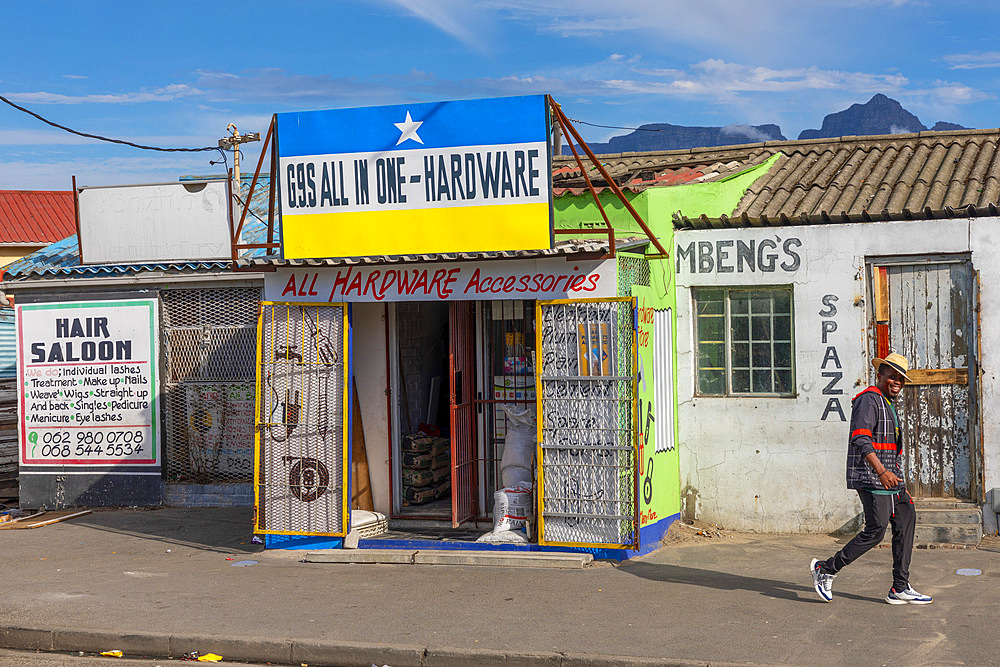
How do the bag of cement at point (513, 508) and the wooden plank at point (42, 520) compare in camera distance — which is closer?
the bag of cement at point (513, 508)

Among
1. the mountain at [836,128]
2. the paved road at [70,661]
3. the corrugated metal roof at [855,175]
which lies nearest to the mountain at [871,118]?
the mountain at [836,128]

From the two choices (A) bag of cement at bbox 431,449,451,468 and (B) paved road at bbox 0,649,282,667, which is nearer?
(B) paved road at bbox 0,649,282,667

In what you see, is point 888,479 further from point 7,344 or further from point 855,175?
point 7,344

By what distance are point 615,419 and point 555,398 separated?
58 cm

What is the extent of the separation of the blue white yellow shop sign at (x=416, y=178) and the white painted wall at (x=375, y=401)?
53.1 inches

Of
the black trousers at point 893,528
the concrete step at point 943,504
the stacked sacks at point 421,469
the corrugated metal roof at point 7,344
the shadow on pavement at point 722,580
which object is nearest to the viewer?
the black trousers at point 893,528

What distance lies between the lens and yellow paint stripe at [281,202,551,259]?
9023 mm

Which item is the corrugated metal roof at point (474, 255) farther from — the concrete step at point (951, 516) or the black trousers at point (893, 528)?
the concrete step at point (951, 516)

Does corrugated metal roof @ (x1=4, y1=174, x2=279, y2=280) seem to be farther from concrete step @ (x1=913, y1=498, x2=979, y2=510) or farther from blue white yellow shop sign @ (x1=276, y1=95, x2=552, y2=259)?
concrete step @ (x1=913, y1=498, x2=979, y2=510)

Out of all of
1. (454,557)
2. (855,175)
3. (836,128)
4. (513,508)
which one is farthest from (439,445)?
(836,128)

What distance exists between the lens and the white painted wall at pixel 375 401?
10.7 meters

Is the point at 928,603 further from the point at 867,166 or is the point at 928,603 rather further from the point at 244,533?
the point at 244,533

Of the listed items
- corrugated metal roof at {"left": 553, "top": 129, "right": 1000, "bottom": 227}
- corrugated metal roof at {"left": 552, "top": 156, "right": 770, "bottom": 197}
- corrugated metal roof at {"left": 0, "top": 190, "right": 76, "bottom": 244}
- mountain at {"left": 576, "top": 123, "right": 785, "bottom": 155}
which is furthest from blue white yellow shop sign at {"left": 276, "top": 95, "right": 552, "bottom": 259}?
mountain at {"left": 576, "top": 123, "right": 785, "bottom": 155}

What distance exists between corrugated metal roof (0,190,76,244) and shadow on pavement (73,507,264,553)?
23.1m
